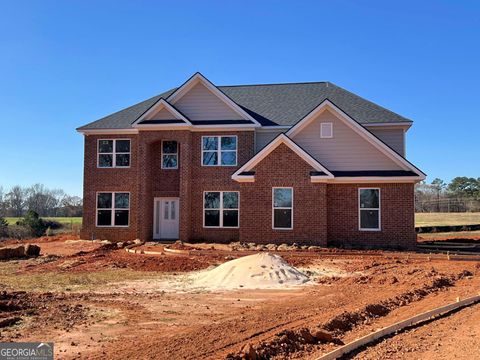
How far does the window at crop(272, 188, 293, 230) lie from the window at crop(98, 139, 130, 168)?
916cm

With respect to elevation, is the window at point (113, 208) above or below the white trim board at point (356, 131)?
below

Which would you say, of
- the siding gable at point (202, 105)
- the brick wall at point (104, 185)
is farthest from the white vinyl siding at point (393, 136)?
the brick wall at point (104, 185)

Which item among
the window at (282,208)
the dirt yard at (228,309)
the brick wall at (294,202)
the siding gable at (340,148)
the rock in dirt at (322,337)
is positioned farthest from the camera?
the siding gable at (340,148)

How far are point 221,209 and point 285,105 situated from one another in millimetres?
7400

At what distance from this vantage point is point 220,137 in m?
26.2

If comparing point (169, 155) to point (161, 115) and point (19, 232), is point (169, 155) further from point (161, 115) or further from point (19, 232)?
point (19, 232)

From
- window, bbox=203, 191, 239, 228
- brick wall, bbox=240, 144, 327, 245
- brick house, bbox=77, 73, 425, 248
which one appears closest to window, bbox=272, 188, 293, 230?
brick house, bbox=77, 73, 425, 248

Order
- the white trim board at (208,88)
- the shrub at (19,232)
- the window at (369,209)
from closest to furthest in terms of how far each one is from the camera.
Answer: the window at (369,209) → the white trim board at (208,88) → the shrub at (19,232)

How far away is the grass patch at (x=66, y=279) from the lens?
1355cm

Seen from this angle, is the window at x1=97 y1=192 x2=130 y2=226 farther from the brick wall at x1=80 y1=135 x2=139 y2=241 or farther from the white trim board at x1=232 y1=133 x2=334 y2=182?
the white trim board at x1=232 y1=133 x2=334 y2=182

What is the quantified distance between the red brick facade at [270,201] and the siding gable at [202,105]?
3.43ft

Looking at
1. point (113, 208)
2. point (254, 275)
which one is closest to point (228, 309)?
point (254, 275)

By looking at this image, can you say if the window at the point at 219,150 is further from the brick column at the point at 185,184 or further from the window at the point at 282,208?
the window at the point at 282,208

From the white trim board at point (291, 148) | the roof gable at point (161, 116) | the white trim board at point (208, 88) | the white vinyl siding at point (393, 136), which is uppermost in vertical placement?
the white trim board at point (208, 88)
